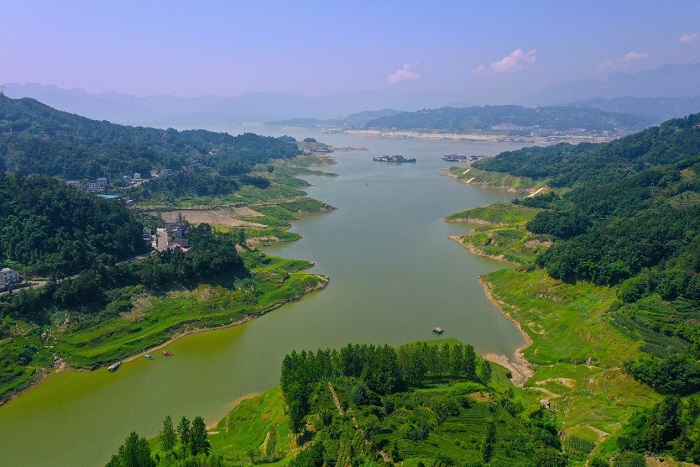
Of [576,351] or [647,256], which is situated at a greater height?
[647,256]

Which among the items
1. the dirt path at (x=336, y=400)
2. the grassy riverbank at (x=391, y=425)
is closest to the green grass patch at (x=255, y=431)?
the grassy riverbank at (x=391, y=425)

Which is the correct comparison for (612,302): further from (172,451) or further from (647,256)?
(172,451)

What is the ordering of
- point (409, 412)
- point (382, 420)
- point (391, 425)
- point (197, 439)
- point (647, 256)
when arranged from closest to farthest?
point (197, 439) → point (391, 425) → point (382, 420) → point (409, 412) → point (647, 256)

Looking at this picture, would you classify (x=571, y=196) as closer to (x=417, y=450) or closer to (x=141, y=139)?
(x=417, y=450)

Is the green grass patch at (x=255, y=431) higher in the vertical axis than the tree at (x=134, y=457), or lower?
lower

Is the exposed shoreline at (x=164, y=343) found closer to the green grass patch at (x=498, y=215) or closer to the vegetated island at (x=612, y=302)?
the vegetated island at (x=612, y=302)

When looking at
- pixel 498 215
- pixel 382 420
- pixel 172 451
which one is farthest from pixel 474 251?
pixel 172 451

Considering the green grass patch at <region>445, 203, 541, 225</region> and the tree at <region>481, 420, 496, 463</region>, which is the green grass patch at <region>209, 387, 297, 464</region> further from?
the green grass patch at <region>445, 203, 541, 225</region>
